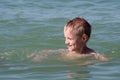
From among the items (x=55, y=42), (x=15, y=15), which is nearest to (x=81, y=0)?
(x=15, y=15)

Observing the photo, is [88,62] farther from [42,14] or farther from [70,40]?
[42,14]

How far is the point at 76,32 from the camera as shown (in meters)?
7.27

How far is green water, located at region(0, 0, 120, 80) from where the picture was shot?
21.4ft

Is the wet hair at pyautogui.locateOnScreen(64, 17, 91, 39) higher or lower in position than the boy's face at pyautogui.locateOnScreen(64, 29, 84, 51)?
higher

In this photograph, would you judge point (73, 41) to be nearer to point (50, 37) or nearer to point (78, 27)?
point (78, 27)

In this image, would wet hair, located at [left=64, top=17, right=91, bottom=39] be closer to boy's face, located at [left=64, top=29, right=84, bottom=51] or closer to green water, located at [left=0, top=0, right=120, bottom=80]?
boy's face, located at [left=64, top=29, right=84, bottom=51]

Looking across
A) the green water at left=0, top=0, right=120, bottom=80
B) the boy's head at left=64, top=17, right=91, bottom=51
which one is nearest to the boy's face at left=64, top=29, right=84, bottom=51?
the boy's head at left=64, top=17, right=91, bottom=51

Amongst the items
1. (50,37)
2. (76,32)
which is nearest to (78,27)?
(76,32)

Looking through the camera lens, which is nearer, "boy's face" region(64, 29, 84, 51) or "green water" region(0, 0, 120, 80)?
"green water" region(0, 0, 120, 80)

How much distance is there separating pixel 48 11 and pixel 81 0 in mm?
1982

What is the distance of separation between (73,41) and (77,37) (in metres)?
0.11

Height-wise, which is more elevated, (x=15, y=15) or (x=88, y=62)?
(x=15, y=15)

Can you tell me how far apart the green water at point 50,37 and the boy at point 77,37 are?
0.25 m

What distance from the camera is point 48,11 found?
39.8 feet
